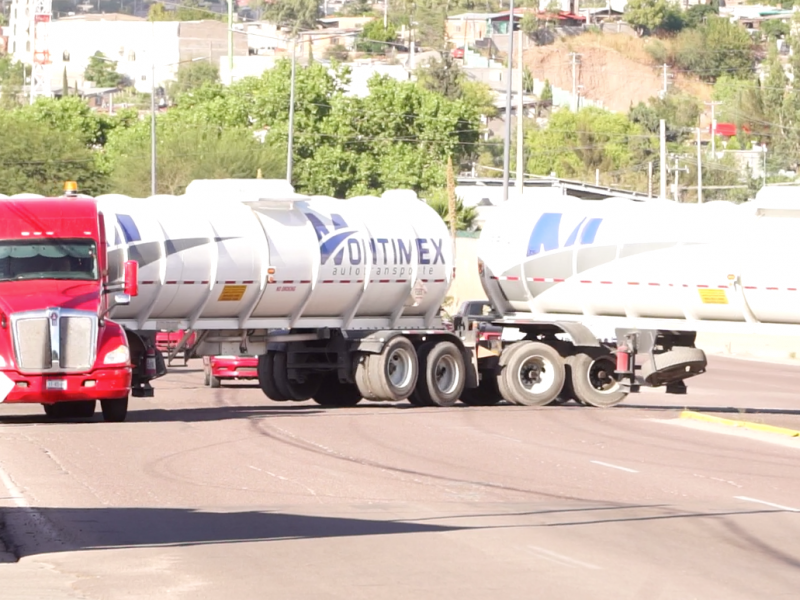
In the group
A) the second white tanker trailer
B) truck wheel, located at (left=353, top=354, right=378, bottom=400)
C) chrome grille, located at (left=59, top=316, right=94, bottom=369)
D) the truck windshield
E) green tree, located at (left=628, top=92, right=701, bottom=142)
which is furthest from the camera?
green tree, located at (left=628, top=92, right=701, bottom=142)

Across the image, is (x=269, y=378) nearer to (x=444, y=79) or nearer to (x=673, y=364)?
(x=673, y=364)

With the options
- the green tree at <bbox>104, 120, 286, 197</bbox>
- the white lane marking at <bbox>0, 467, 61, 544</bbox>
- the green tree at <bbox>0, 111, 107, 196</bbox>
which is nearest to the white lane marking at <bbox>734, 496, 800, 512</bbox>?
the white lane marking at <bbox>0, 467, 61, 544</bbox>

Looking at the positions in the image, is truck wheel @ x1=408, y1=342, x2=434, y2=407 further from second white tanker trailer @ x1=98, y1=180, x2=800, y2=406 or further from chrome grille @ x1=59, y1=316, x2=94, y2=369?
chrome grille @ x1=59, y1=316, x2=94, y2=369

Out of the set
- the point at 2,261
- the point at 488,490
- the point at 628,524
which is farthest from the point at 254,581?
the point at 2,261

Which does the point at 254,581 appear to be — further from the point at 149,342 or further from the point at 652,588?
the point at 149,342

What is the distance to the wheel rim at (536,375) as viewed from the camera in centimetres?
2977

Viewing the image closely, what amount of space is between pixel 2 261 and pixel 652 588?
→ 1454cm

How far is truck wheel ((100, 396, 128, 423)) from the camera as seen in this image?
23641 mm

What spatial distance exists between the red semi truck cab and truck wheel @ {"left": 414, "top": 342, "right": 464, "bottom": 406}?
647 cm

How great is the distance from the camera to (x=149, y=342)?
83.6 ft

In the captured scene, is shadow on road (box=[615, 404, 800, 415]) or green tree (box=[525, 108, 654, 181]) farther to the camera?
green tree (box=[525, 108, 654, 181])

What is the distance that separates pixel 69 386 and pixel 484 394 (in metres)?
10.2

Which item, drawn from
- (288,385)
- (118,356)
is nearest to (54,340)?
(118,356)

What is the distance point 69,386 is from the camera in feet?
74.1
